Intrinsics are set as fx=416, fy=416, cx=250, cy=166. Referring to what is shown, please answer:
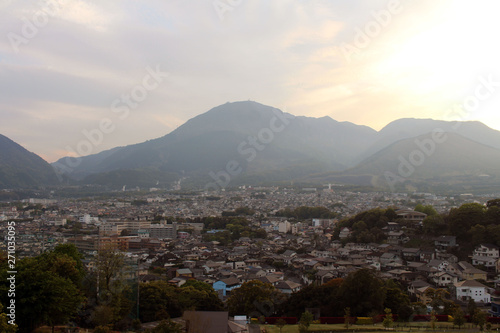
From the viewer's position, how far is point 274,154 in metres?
153

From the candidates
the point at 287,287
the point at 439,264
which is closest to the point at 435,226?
the point at 439,264

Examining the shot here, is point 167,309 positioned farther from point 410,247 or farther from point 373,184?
point 373,184

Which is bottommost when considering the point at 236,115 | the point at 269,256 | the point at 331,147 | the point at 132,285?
the point at 269,256

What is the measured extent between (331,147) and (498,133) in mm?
65006

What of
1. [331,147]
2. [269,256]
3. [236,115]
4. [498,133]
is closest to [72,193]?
[269,256]

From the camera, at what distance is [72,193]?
91.1m

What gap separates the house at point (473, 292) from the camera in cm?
1499

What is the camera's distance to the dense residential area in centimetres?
1042

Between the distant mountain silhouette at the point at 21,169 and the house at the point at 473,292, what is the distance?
10205cm

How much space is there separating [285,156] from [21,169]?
84.9 metres

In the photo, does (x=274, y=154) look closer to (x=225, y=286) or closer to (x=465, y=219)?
(x=465, y=219)

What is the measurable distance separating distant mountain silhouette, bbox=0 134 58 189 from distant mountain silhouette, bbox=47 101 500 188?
41.6ft

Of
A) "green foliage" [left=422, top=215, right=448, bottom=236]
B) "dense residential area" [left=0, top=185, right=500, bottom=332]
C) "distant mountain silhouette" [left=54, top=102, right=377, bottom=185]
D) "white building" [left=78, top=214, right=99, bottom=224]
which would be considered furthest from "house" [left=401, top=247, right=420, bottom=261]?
"distant mountain silhouette" [left=54, top=102, right=377, bottom=185]

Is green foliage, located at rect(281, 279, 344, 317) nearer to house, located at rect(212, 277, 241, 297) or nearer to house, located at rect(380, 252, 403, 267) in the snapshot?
house, located at rect(212, 277, 241, 297)
